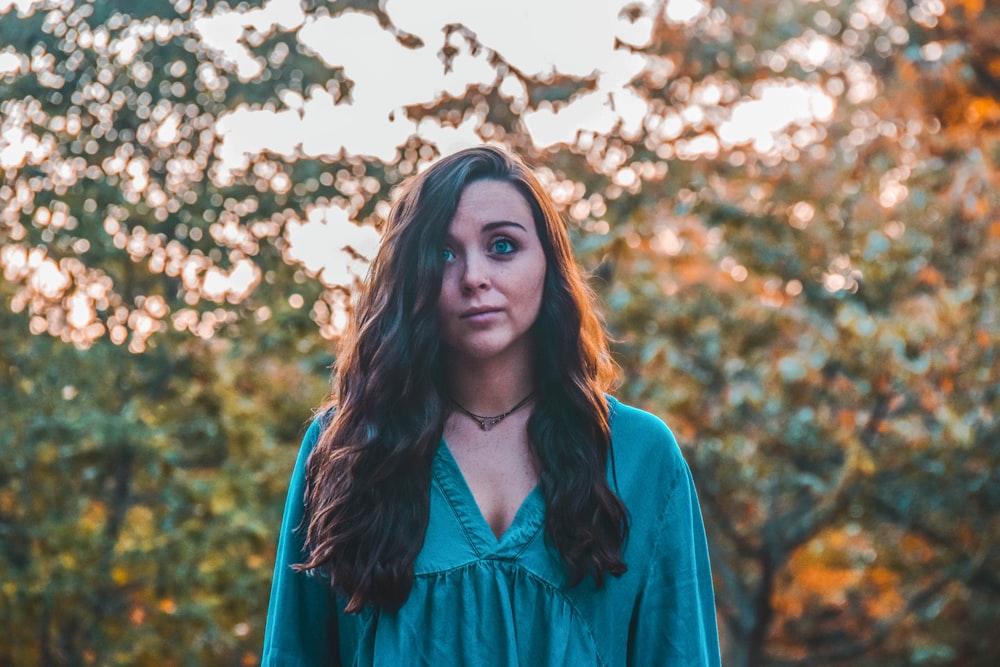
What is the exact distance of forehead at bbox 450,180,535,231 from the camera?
183cm

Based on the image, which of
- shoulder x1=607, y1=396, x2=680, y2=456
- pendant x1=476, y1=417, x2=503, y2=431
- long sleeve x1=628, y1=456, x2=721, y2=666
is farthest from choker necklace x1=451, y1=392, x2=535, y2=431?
long sleeve x1=628, y1=456, x2=721, y2=666

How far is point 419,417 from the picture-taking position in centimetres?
185

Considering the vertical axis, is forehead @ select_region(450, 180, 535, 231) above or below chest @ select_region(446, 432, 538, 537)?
above

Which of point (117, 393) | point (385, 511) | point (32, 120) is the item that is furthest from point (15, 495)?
point (385, 511)

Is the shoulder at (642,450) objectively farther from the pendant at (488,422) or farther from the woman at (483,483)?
the pendant at (488,422)

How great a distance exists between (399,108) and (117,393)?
1.41 metres

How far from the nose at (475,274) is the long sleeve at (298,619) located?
1.62 ft

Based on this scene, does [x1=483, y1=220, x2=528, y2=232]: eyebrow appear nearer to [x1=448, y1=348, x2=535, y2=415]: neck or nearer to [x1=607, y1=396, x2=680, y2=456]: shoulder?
[x1=448, y1=348, x2=535, y2=415]: neck

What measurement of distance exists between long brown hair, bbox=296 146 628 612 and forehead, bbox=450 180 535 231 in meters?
0.01

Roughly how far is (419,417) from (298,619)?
374 millimetres

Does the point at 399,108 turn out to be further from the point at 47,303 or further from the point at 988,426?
the point at 988,426

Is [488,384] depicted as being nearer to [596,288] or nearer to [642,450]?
[642,450]

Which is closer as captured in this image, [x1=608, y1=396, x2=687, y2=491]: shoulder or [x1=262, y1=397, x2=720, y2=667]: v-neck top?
[x1=262, y1=397, x2=720, y2=667]: v-neck top

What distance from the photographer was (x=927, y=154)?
667 cm
